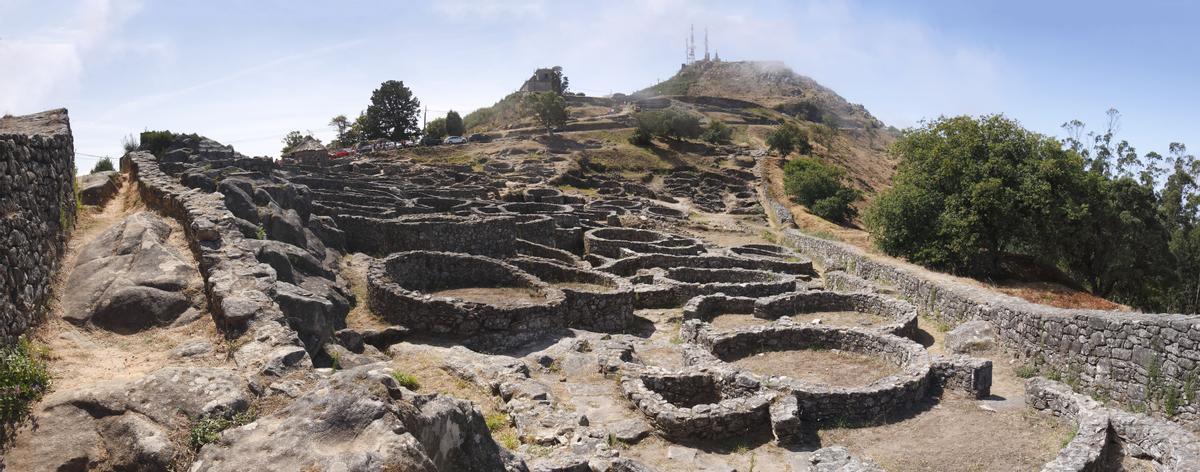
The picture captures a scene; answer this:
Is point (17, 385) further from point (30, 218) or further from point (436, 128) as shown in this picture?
point (436, 128)

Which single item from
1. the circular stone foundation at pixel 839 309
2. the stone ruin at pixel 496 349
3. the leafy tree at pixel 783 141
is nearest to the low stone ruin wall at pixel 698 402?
the stone ruin at pixel 496 349

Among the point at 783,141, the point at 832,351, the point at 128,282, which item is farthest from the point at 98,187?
the point at 783,141

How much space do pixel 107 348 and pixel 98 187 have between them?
35.5ft

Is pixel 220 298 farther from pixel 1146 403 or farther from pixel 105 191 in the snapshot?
pixel 1146 403

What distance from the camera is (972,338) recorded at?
713 inches

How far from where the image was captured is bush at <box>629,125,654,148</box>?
8938cm

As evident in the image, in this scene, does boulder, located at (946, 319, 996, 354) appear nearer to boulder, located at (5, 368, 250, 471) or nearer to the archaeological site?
the archaeological site

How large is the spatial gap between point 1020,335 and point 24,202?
18.7 m

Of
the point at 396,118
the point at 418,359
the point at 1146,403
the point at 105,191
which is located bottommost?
the point at 1146,403

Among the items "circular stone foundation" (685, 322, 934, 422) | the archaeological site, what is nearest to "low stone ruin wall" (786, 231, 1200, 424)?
the archaeological site

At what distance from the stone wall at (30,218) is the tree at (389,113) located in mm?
88196

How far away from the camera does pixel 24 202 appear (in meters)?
8.15

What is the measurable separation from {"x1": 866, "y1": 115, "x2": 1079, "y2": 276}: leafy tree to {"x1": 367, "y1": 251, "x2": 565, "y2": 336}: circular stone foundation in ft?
54.8

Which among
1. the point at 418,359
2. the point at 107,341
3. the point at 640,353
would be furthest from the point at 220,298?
the point at 640,353
